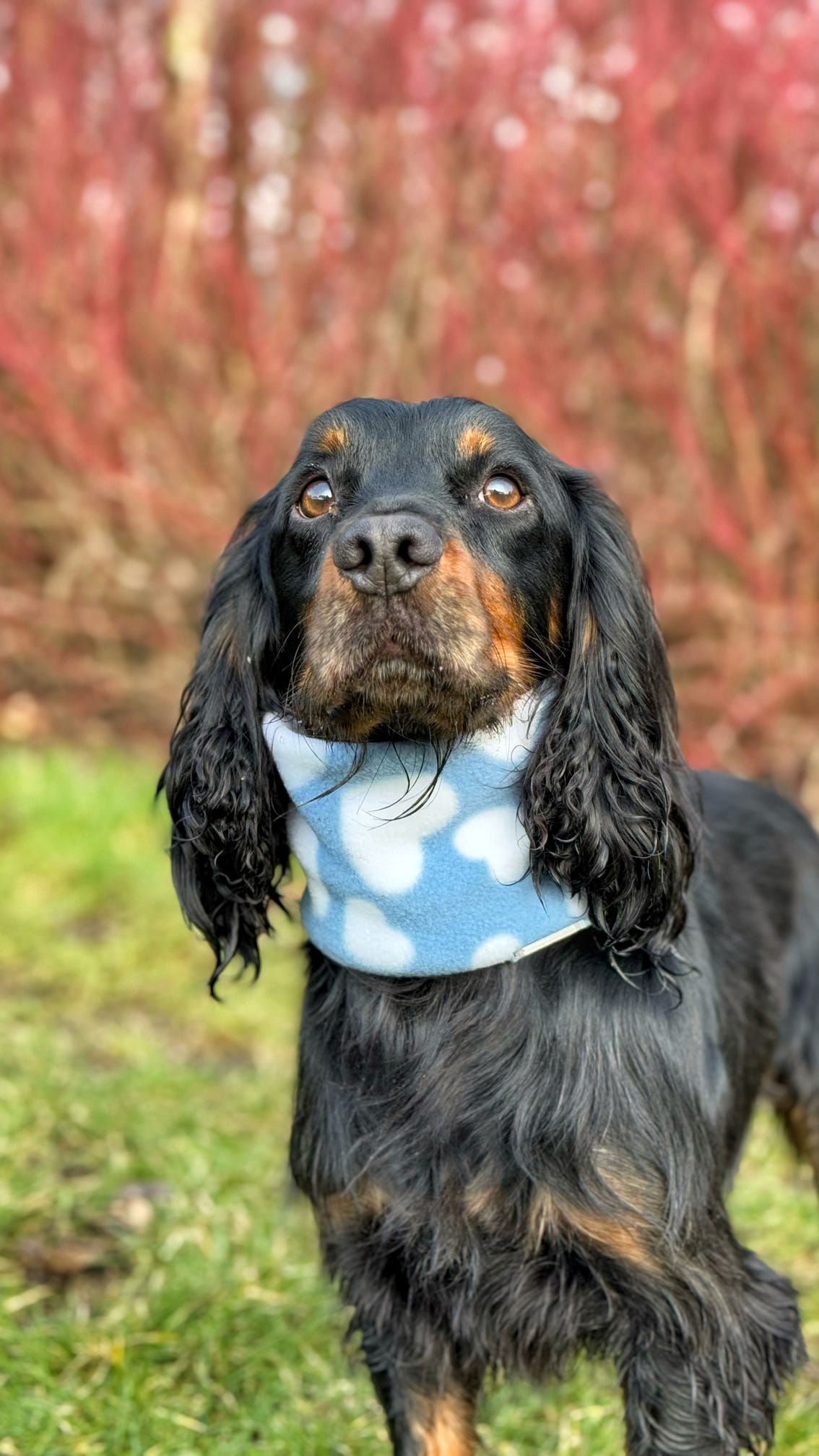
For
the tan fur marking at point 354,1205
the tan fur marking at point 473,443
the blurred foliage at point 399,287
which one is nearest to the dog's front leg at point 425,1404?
the tan fur marking at point 354,1205

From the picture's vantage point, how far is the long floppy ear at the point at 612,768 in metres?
2.23

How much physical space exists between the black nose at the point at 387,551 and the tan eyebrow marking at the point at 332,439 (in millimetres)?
347

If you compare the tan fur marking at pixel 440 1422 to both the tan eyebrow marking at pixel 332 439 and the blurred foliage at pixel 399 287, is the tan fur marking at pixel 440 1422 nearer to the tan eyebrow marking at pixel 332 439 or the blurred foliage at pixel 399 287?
the tan eyebrow marking at pixel 332 439

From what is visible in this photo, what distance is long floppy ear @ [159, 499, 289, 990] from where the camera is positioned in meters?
2.43

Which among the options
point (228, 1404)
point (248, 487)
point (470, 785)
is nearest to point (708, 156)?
point (248, 487)

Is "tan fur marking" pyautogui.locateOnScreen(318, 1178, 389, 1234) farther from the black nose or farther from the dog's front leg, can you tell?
the black nose

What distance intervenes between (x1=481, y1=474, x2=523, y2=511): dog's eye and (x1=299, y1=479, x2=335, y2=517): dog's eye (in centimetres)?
24

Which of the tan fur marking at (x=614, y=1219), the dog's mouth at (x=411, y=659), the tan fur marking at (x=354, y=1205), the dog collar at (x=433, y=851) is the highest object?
the dog's mouth at (x=411, y=659)

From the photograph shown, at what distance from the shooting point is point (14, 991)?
4.68 m

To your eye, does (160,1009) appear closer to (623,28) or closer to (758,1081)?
(758,1081)

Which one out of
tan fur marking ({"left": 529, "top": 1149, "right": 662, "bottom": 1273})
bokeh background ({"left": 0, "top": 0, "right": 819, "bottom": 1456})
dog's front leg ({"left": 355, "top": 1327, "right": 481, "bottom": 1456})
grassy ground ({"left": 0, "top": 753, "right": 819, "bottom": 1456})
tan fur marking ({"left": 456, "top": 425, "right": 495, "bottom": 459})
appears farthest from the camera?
bokeh background ({"left": 0, "top": 0, "right": 819, "bottom": 1456})

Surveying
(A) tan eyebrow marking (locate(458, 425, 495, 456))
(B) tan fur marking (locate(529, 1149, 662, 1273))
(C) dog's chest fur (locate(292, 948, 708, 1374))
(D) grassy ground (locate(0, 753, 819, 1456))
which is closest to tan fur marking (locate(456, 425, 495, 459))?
(A) tan eyebrow marking (locate(458, 425, 495, 456))

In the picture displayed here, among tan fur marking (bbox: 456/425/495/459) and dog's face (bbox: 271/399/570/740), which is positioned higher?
tan fur marking (bbox: 456/425/495/459)

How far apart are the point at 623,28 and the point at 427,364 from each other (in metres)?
1.52
